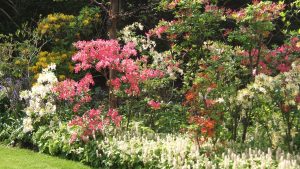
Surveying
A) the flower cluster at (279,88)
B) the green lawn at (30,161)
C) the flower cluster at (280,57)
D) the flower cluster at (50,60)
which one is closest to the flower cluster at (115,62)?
the green lawn at (30,161)

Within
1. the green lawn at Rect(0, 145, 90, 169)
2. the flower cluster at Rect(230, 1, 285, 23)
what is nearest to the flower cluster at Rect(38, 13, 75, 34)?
the green lawn at Rect(0, 145, 90, 169)

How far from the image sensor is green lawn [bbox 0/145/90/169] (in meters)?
7.25

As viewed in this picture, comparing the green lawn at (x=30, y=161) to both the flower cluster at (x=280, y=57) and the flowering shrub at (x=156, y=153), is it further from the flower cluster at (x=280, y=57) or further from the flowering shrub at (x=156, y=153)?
the flower cluster at (x=280, y=57)

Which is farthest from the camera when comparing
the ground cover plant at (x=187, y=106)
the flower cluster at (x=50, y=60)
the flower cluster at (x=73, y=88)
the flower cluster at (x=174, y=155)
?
the flower cluster at (x=50, y=60)

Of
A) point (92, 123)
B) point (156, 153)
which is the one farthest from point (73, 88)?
point (156, 153)

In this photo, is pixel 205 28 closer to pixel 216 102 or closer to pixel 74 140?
pixel 216 102

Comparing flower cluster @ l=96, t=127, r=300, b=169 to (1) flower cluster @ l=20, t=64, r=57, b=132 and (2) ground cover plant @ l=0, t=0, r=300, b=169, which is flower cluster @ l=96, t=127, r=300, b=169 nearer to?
(2) ground cover plant @ l=0, t=0, r=300, b=169

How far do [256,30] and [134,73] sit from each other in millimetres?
1946

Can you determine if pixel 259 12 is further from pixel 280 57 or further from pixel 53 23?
pixel 53 23

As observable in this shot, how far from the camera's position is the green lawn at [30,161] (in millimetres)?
7250

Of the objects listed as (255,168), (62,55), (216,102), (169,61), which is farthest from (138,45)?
(255,168)

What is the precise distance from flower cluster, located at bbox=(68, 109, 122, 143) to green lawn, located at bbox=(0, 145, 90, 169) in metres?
0.41

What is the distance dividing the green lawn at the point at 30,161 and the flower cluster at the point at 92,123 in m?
0.41

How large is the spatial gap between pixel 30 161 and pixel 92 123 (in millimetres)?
1172
